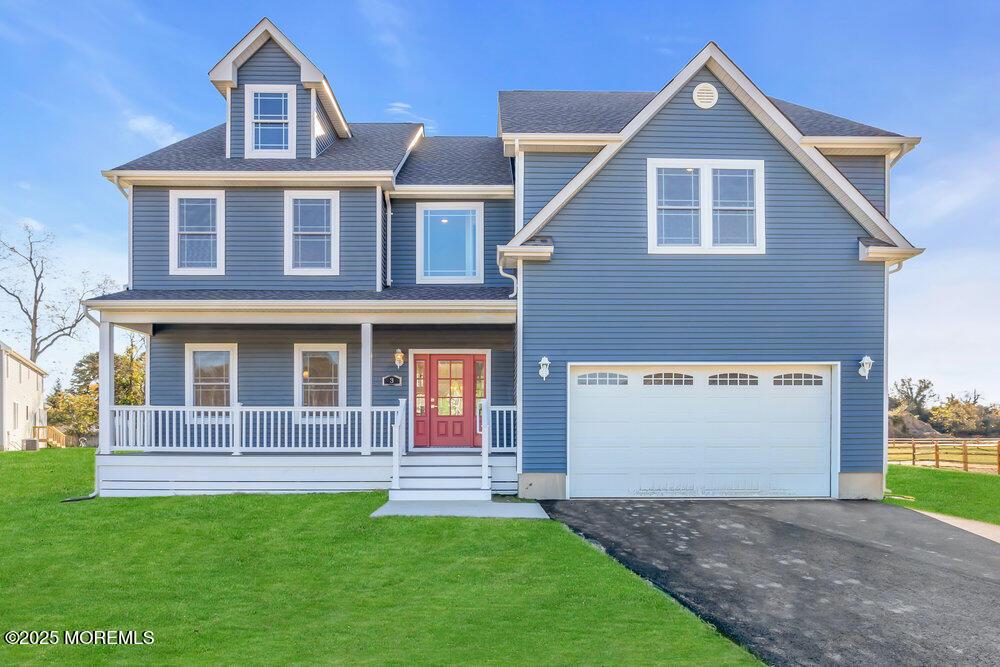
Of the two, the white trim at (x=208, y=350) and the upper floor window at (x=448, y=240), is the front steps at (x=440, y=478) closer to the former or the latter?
the upper floor window at (x=448, y=240)

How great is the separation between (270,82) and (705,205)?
986cm

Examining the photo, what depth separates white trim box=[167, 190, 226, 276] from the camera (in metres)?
12.9

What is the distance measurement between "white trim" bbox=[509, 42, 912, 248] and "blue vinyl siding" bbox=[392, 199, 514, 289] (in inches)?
96.0

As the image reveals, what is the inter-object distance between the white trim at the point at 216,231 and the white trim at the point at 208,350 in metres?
1.63

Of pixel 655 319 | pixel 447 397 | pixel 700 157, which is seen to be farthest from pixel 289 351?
pixel 700 157

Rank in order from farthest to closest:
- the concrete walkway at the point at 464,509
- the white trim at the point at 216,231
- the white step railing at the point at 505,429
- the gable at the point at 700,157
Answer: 1. the white trim at the point at 216,231
2. the white step railing at the point at 505,429
3. the gable at the point at 700,157
4. the concrete walkway at the point at 464,509

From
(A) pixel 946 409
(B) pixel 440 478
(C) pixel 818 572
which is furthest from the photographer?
(A) pixel 946 409

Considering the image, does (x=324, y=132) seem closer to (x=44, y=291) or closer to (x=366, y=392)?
(x=366, y=392)

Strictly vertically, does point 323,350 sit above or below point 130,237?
below

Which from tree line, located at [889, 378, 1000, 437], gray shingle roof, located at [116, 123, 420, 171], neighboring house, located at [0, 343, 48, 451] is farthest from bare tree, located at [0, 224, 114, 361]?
tree line, located at [889, 378, 1000, 437]

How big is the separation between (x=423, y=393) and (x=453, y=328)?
5.35 feet

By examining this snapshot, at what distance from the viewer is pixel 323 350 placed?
13375 mm

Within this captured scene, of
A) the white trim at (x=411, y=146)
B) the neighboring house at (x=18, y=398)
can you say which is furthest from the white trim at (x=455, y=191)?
the neighboring house at (x=18, y=398)

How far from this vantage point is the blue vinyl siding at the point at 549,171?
11570 mm
